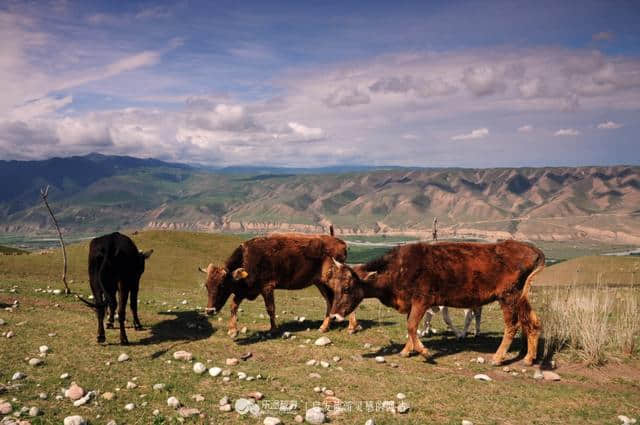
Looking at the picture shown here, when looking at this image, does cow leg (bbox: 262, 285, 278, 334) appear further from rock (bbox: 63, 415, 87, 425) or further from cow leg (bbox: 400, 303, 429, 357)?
rock (bbox: 63, 415, 87, 425)

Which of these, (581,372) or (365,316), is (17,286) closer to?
(365,316)

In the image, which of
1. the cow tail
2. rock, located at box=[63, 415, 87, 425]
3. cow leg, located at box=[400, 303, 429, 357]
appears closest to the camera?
rock, located at box=[63, 415, 87, 425]

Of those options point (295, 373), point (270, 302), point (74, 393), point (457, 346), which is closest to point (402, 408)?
point (295, 373)

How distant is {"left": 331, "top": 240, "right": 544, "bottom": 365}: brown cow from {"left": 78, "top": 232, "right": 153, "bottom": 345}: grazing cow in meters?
6.79

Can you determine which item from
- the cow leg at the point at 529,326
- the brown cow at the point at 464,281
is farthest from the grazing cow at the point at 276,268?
Result: the cow leg at the point at 529,326

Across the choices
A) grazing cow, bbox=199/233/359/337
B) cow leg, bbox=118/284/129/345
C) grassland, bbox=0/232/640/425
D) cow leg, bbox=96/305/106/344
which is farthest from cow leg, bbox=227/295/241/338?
cow leg, bbox=96/305/106/344

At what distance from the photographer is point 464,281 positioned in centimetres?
1115

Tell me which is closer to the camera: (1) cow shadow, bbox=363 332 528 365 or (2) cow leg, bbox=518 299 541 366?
(2) cow leg, bbox=518 299 541 366

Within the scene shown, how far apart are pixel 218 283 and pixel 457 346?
7.90 metres

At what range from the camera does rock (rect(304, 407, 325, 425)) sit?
7457mm

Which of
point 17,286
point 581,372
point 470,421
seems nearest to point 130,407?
point 470,421

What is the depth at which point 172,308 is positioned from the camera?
18.4m

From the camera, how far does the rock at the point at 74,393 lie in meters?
8.16

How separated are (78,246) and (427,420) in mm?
45544
